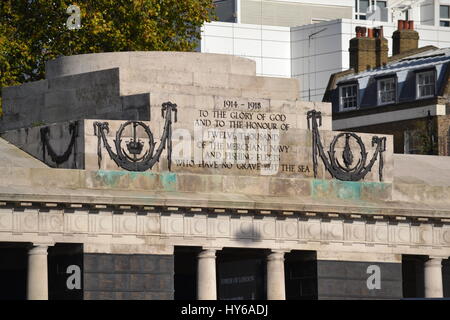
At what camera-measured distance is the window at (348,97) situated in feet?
380

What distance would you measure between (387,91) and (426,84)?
3166 millimetres

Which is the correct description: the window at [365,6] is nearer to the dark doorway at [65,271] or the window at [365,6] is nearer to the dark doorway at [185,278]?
the dark doorway at [185,278]

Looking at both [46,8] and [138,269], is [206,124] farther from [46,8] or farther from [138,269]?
[46,8]

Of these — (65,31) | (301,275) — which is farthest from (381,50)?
(301,275)

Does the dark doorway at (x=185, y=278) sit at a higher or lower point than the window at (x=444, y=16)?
lower

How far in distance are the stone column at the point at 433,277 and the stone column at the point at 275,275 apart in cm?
696

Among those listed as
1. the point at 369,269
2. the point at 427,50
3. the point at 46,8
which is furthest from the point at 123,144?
the point at 427,50

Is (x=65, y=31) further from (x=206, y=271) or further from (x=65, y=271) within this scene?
(x=65, y=271)

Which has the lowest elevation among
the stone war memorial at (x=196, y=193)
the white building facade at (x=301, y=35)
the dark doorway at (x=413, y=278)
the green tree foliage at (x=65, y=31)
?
the dark doorway at (x=413, y=278)

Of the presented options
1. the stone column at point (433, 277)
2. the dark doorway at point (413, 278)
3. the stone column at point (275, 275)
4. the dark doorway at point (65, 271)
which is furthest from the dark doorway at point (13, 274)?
the stone column at point (433, 277)

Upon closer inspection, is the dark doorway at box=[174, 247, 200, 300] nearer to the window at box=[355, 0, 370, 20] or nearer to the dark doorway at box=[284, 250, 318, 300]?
the dark doorway at box=[284, 250, 318, 300]

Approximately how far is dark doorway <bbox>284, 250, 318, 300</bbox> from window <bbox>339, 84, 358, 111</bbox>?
1508 inches

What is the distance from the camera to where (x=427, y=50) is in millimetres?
118250
